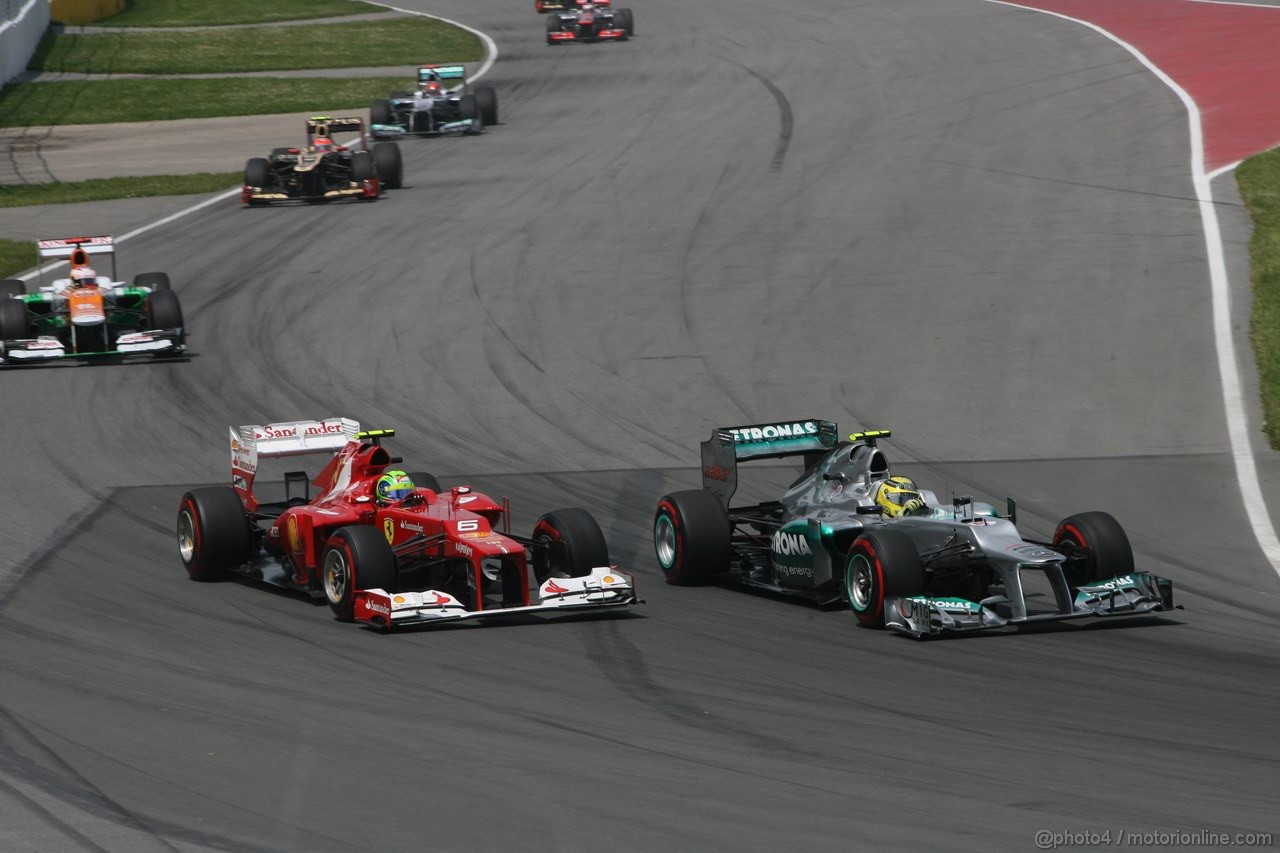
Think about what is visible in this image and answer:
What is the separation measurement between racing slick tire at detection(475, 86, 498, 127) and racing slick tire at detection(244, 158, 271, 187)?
844cm

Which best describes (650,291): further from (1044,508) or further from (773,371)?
(1044,508)

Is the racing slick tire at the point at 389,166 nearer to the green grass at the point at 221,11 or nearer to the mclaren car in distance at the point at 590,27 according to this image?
the mclaren car in distance at the point at 590,27

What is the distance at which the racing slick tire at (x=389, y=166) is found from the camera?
117 ft

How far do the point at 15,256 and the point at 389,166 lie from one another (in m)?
7.92

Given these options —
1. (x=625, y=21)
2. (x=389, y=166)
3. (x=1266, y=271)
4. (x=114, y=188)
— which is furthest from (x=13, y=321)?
(x=625, y=21)

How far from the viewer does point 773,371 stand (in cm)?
2302

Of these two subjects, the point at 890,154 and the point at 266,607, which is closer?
the point at 266,607

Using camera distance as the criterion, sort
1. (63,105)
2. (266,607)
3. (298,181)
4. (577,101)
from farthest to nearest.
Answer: (63,105) < (577,101) < (298,181) < (266,607)

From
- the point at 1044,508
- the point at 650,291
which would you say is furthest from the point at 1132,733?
the point at 650,291

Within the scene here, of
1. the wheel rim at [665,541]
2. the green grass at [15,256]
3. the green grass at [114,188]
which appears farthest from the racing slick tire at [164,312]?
the green grass at [114,188]

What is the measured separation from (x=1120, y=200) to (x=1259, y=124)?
661cm

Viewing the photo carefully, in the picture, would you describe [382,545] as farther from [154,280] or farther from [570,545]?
[154,280]

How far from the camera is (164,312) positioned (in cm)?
2447

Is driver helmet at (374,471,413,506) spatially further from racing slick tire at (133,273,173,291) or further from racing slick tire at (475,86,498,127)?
racing slick tire at (475,86,498,127)
